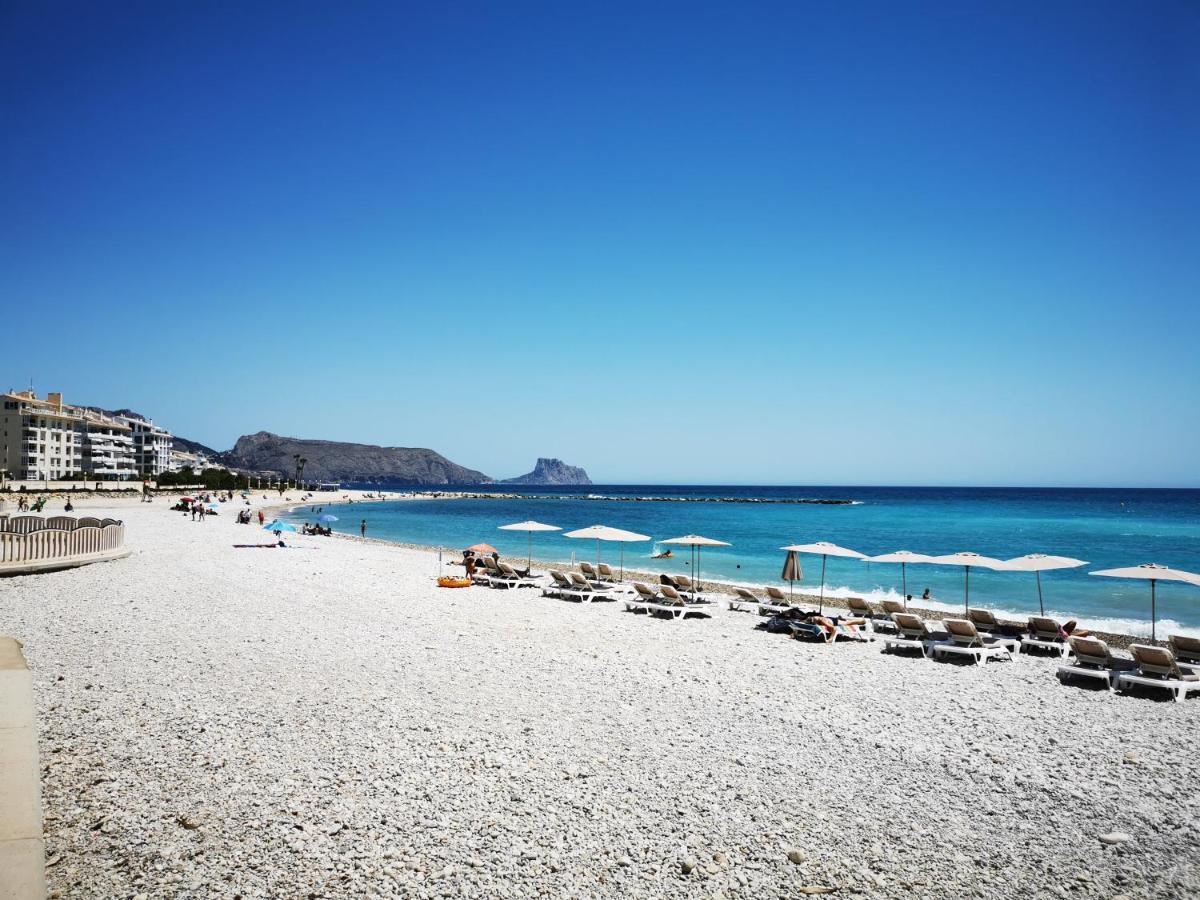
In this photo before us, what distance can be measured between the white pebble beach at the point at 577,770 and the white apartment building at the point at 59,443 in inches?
3743

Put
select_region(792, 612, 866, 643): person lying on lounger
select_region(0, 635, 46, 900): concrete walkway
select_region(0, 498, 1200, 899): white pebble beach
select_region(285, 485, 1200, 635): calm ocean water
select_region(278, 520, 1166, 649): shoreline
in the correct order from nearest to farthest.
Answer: select_region(0, 635, 46, 900): concrete walkway → select_region(0, 498, 1200, 899): white pebble beach → select_region(792, 612, 866, 643): person lying on lounger → select_region(278, 520, 1166, 649): shoreline → select_region(285, 485, 1200, 635): calm ocean water

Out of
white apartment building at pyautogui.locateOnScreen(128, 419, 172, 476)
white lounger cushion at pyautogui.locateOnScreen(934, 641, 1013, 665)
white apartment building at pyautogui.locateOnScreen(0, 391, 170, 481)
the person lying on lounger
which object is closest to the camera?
white lounger cushion at pyautogui.locateOnScreen(934, 641, 1013, 665)

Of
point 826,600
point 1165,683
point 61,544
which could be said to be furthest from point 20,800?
point 826,600

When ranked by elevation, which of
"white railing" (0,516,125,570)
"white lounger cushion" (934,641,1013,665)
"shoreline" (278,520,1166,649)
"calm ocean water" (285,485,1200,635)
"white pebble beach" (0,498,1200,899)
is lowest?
"calm ocean water" (285,485,1200,635)

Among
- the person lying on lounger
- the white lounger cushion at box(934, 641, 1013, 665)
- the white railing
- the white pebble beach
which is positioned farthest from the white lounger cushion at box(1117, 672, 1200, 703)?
the white railing

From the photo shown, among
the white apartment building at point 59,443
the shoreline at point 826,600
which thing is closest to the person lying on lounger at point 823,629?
Answer: the shoreline at point 826,600

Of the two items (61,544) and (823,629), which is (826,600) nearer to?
(823,629)

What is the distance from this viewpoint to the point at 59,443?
304 feet

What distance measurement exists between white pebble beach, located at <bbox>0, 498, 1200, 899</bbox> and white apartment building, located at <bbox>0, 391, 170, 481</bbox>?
3743 inches

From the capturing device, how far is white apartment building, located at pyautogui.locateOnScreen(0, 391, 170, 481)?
87000mm

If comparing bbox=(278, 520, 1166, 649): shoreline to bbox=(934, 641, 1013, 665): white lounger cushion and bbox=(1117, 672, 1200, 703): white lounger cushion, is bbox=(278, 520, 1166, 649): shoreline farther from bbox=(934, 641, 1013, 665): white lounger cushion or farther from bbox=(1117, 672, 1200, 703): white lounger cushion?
bbox=(1117, 672, 1200, 703): white lounger cushion

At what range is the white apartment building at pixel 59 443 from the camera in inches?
3425

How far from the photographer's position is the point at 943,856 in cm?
505

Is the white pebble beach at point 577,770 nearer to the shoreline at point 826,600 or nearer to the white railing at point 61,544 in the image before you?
the shoreline at point 826,600
